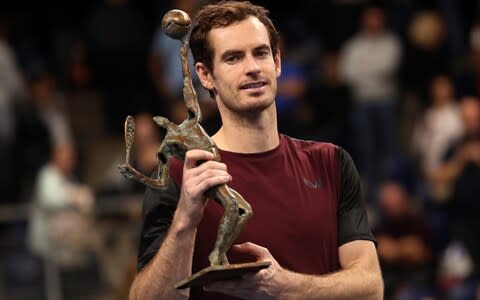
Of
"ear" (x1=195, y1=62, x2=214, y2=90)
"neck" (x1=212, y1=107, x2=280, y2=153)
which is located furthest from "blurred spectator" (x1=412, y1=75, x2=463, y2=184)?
"ear" (x1=195, y1=62, x2=214, y2=90)

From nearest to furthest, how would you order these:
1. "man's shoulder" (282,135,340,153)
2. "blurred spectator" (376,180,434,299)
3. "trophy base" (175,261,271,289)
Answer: "trophy base" (175,261,271,289) < "man's shoulder" (282,135,340,153) < "blurred spectator" (376,180,434,299)

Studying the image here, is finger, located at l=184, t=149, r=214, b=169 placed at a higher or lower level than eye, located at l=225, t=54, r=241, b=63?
lower

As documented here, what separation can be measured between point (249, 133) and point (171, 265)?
56cm

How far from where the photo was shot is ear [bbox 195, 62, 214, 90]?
12.1 ft

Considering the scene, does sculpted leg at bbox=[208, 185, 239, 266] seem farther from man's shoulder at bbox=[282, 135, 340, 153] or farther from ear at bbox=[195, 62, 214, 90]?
man's shoulder at bbox=[282, 135, 340, 153]

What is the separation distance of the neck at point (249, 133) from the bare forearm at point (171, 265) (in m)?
0.46

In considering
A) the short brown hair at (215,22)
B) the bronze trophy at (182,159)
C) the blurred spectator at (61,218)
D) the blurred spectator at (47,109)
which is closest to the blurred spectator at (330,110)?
the blurred spectator at (47,109)

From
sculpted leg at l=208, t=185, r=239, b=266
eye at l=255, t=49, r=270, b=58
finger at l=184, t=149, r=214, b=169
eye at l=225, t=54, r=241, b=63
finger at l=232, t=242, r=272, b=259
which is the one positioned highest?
eye at l=255, t=49, r=270, b=58

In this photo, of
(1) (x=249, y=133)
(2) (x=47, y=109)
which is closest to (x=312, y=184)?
(1) (x=249, y=133)

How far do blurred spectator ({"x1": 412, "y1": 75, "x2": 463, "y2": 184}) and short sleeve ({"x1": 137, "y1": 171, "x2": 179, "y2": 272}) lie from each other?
6.53 m

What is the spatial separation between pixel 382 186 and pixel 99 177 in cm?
296

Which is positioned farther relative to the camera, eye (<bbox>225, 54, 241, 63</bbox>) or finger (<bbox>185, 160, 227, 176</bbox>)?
eye (<bbox>225, 54, 241, 63</bbox>)

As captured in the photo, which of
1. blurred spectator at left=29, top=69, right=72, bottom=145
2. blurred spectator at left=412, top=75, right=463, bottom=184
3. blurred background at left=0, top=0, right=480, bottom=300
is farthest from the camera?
blurred spectator at left=29, top=69, right=72, bottom=145

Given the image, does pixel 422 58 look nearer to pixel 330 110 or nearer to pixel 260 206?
pixel 330 110
